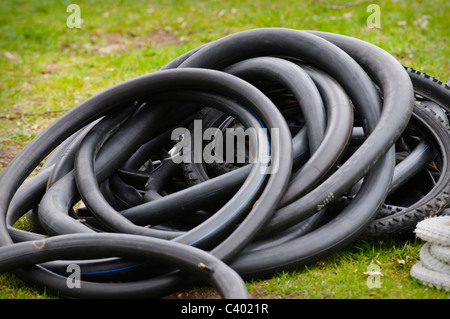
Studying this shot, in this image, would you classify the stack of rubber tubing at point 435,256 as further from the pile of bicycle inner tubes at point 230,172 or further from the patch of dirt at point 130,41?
the patch of dirt at point 130,41

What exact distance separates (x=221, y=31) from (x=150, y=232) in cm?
549

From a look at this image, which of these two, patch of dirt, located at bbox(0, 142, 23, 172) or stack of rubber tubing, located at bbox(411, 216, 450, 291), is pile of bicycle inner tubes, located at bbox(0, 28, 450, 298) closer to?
stack of rubber tubing, located at bbox(411, 216, 450, 291)

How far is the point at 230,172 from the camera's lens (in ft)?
11.1

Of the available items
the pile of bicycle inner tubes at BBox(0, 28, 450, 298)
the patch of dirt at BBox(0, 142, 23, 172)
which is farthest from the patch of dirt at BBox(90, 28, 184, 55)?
the pile of bicycle inner tubes at BBox(0, 28, 450, 298)

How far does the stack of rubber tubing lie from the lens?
2863 mm

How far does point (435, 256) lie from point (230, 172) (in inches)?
50.0

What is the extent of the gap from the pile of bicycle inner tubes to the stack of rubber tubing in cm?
32

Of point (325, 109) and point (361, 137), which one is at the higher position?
point (325, 109)

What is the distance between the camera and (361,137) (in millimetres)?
3740

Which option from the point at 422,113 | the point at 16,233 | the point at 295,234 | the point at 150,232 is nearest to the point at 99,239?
the point at 150,232

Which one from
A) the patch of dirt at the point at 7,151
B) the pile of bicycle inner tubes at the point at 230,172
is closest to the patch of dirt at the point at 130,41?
the patch of dirt at the point at 7,151

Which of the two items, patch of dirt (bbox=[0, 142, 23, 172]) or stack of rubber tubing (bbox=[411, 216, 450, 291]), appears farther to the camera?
patch of dirt (bbox=[0, 142, 23, 172])

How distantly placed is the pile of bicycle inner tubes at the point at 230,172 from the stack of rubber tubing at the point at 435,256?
0.32 m
